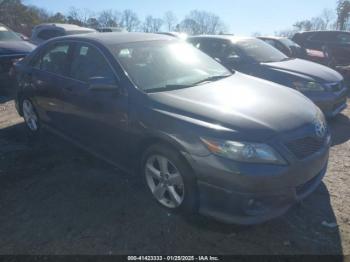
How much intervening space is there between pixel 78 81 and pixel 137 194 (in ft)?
5.19

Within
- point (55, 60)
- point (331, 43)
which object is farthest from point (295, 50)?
point (55, 60)

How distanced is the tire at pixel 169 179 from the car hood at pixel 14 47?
6.75 meters

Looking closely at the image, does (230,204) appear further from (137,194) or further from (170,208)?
(137,194)

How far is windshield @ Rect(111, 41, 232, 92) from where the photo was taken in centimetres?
349

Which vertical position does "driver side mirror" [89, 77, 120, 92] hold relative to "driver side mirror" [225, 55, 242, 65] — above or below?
above

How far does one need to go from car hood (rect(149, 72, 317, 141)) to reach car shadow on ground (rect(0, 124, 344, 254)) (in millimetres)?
945

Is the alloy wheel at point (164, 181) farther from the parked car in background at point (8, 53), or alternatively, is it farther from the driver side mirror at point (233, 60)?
the parked car in background at point (8, 53)

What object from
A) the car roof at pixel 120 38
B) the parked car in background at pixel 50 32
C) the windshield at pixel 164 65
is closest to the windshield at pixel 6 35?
the parked car in background at pixel 50 32

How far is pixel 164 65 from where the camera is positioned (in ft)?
12.4

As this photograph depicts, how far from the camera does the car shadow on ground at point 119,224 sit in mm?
2816

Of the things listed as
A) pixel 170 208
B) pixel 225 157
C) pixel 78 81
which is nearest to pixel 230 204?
pixel 225 157

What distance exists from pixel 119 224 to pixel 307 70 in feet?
15.6

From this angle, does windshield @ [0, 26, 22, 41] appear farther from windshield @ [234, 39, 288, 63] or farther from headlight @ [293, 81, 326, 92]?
headlight @ [293, 81, 326, 92]

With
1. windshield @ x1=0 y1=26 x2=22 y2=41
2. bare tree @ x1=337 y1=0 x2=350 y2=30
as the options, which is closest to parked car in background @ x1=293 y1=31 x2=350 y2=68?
windshield @ x1=0 y1=26 x2=22 y2=41
